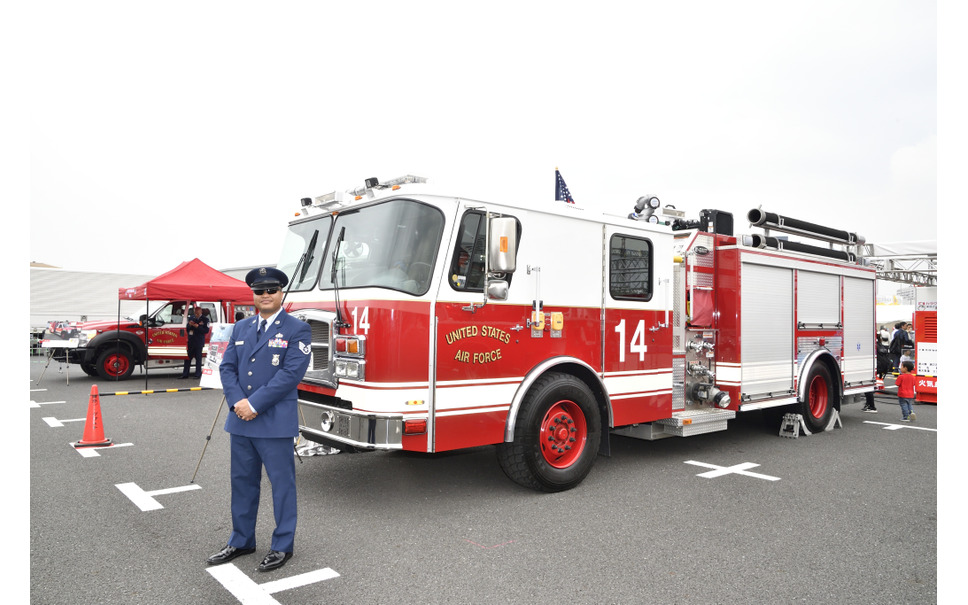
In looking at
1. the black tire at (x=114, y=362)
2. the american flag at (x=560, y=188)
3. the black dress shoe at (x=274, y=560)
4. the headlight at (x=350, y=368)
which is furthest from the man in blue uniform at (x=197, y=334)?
the black dress shoe at (x=274, y=560)

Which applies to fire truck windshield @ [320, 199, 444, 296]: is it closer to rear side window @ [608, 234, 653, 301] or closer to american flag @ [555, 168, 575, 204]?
rear side window @ [608, 234, 653, 301]

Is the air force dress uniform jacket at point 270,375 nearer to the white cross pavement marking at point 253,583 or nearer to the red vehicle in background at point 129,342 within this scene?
the white cross pavement marking at point 253,583

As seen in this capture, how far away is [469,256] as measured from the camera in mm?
5090

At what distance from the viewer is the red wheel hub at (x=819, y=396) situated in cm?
894

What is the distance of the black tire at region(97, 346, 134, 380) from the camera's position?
14.7 meters

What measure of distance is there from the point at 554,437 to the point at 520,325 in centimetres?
105

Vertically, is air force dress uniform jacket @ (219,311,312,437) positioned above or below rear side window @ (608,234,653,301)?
below

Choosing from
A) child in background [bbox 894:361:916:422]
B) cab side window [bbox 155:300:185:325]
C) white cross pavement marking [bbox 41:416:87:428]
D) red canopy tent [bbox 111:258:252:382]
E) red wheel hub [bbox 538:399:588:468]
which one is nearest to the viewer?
red wheel hub [bbox 538:399:588:468]

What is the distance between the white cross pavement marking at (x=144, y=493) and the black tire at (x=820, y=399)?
25.0 feet

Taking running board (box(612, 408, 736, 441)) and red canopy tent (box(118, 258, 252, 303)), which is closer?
running board (box(612, 408, 736, 441))

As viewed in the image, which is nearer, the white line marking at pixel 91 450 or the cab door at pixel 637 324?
the cab door at pixel 637 324

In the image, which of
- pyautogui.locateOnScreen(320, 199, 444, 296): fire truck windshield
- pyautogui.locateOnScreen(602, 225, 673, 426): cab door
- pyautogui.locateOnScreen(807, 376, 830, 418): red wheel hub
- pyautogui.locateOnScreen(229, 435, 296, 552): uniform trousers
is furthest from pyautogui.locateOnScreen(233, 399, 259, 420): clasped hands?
pyautogui.locateOnScreen(807, 376, 830, 418): red wheel hub

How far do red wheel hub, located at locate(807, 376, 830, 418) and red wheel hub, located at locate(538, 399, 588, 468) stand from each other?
192 inches

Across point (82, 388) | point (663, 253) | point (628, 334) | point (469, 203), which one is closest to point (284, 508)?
point (469, 203)
